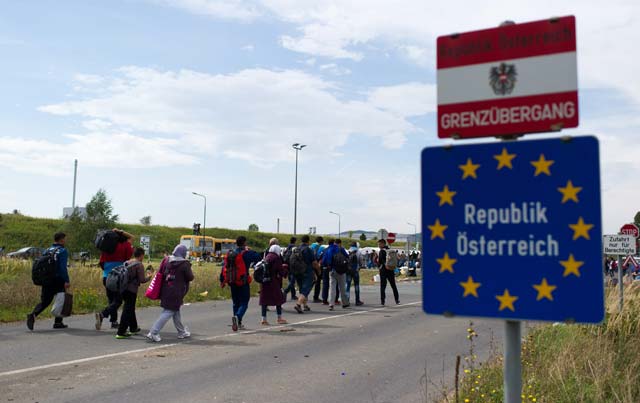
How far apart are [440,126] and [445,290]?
636 millimetres

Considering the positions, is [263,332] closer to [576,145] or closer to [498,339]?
[498,339]

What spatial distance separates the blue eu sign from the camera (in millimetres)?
2104

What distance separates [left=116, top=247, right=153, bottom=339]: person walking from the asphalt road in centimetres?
29

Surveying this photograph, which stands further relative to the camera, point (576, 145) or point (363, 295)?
point (363, 295)

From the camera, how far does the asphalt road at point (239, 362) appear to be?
676 cm

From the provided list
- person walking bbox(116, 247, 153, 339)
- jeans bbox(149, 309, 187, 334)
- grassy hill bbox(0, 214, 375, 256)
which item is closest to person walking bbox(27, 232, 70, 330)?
person walking bbox(116, 247, 153, 339)

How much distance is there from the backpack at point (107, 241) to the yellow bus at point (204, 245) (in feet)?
167

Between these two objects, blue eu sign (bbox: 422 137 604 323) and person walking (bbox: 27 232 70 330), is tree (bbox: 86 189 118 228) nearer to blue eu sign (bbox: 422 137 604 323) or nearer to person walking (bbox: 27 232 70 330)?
→ person walking (bbox: 27 232 70 330)

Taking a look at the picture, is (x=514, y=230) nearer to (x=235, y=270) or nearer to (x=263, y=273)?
(x=235, y=270)

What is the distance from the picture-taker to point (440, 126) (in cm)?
245

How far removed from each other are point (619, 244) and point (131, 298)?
42.8ft

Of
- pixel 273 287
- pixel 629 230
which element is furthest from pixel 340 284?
pixel 629 230

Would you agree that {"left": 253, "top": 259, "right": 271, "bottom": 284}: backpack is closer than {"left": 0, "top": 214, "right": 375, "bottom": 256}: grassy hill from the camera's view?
Yes

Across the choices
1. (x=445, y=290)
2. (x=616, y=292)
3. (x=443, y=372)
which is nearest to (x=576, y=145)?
(x=445, y=290)
